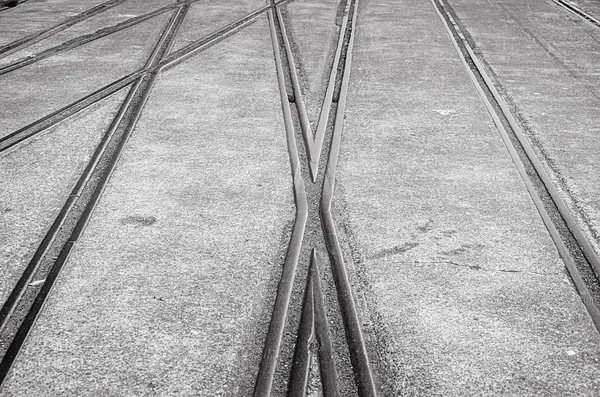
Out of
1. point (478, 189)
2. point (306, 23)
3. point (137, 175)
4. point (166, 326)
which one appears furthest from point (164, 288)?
point (306, 23)

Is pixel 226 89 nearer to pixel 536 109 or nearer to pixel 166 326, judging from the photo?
pixel 536 109

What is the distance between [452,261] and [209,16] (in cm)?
748

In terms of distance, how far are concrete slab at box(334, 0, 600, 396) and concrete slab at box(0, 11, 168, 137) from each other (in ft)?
8.50

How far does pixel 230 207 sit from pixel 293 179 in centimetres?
58

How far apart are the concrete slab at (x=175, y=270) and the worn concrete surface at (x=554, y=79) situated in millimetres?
1940

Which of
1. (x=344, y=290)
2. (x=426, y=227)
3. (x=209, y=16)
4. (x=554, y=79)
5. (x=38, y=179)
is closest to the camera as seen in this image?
(x=344, y=290)

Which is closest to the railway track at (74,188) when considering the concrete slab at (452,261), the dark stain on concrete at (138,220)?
the dark stain on concrete at (138,220)

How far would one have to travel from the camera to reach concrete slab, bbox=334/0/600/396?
292 centimetres

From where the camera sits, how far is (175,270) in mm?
3629

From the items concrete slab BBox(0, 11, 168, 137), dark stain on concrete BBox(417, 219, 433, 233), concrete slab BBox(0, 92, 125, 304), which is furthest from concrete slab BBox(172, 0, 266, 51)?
dark stain on concrete BBox(417, 219, 433, 233)

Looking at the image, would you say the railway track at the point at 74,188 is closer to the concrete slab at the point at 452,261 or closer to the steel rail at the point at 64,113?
the steel rail at the point at 64,113

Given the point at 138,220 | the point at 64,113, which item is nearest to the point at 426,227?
the point at 138,220

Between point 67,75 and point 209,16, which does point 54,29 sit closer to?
point 209,16

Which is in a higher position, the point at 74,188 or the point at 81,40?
the point at 81,40
